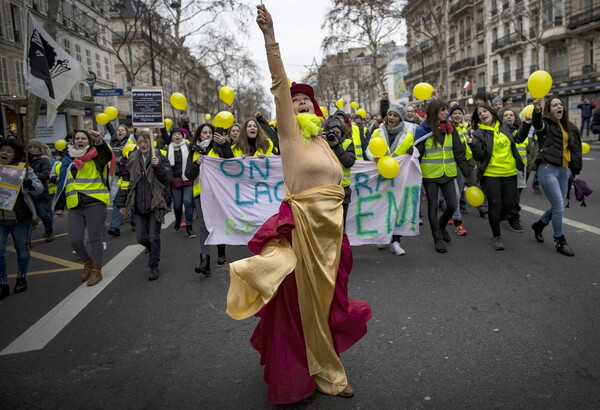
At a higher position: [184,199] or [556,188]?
[556,188]

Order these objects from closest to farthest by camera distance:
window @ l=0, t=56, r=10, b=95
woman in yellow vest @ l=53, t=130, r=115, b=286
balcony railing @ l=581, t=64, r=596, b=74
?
1. woman in yellow vest @ l=53, t=130, r=115, b=286
2. window @ l=0, t=56, r=10, b=95
3. balcony railing @ l=581, t=64, r=596, b=74

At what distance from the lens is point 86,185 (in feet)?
18.2

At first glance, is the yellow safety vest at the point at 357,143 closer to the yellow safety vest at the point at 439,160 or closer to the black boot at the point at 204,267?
the yellow safety vest at the point at 439,160

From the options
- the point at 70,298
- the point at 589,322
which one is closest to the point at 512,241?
the point at 589,322

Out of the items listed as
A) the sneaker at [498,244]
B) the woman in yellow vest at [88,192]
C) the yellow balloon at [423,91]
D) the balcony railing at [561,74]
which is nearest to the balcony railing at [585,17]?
the balcony railing at [561,74]

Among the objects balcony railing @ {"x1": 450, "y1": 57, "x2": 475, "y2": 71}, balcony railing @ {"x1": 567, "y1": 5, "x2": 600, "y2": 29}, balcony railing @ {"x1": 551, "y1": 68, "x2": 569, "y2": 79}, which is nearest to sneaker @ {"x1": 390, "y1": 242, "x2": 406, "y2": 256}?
balcony railing @ {"x1": 567, "y1": 5, "x2": 600, "y2": 29}

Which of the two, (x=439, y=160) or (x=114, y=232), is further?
(x=114, y=232)

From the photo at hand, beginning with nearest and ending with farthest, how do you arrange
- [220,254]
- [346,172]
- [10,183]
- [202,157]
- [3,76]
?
[10,183], [346,172], [202,157], [220,254], [3,76]

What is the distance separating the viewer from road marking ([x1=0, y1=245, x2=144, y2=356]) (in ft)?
12.7

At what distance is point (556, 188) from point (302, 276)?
13.9ft

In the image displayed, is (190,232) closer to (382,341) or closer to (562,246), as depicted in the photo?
(382,341)

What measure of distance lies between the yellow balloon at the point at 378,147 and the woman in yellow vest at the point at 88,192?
320cm

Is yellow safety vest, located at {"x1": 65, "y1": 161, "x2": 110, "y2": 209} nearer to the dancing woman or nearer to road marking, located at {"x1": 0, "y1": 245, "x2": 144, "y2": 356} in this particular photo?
road marking, located at {"x1": 0, "y1": 245, "x2": 144, "y2": 356}

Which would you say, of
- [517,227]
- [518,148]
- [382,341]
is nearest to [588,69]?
[518,148]
